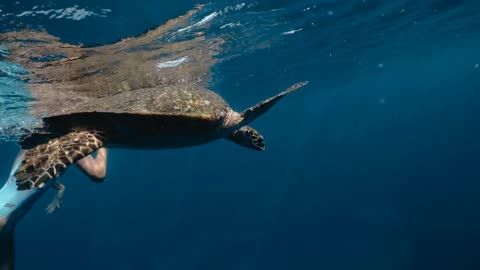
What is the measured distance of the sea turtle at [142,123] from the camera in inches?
194

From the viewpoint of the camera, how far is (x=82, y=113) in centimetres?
518

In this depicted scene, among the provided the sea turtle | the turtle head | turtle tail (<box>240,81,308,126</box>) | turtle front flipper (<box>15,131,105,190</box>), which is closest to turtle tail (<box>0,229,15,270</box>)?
the sea turtle

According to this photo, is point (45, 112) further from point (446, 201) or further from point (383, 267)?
point (446, 201)

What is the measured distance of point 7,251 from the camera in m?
6.32

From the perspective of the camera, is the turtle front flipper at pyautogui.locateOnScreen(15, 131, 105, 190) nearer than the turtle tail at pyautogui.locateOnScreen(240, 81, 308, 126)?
Yes

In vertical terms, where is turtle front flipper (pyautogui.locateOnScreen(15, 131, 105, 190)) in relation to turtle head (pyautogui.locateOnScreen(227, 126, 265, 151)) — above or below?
above

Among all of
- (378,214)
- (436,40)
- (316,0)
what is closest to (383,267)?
(378,214)

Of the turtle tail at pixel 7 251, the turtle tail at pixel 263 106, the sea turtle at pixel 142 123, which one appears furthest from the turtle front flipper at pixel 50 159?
the turtle tail at pixel 7 251

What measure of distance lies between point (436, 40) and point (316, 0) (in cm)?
1943

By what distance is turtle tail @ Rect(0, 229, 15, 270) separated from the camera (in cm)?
616

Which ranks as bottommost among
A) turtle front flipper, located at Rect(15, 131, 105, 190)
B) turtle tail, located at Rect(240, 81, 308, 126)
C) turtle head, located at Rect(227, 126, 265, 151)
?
turtle head, located at Rect(227, 126, 265, 151)

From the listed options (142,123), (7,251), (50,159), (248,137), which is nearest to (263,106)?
(248,137)

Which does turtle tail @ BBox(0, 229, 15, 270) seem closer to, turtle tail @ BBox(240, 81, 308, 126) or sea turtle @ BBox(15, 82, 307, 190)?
sea turtle @ BBox(15, 82, 307, 190)

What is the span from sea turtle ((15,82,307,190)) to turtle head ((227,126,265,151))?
79 centimetres
